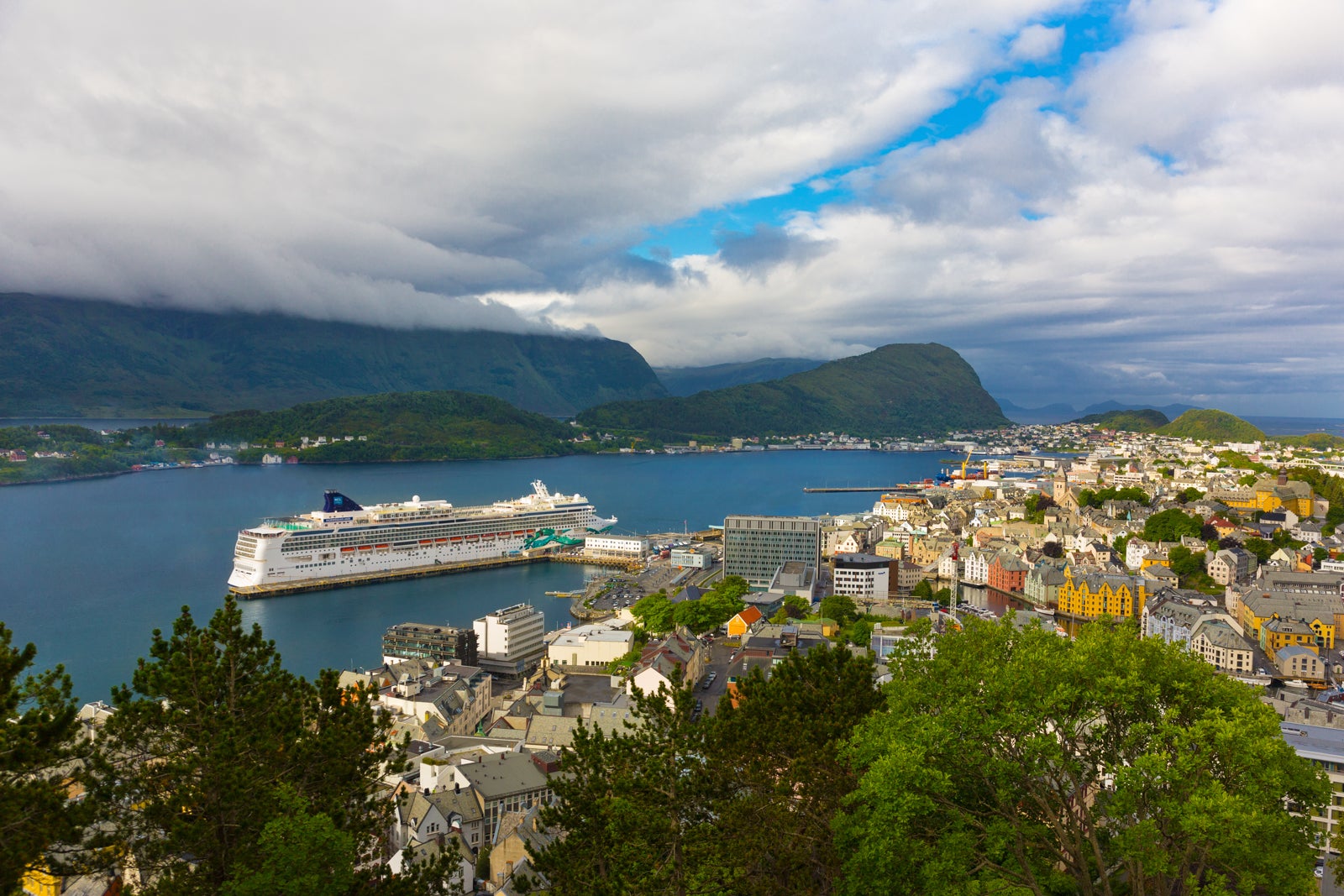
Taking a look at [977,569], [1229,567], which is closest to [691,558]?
[977,569]

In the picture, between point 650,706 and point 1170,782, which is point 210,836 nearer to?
point 650,706

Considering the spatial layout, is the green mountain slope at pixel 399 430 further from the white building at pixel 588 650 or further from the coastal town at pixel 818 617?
the white building at pixel 588 650

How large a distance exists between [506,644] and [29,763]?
556 inches

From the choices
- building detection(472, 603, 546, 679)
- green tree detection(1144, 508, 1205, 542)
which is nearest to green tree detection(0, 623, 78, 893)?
building detection(472, 603, 546, 679)

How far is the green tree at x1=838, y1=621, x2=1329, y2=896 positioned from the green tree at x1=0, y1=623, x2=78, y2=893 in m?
3.57

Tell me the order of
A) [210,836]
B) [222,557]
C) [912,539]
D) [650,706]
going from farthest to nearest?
[912,539]
[222,557]
[650,706]
[210,836]

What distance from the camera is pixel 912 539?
29.9 m

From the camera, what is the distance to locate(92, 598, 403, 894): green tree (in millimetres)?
3629

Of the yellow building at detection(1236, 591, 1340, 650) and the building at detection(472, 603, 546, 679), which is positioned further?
the building at detection(472, 603, 546, 679)

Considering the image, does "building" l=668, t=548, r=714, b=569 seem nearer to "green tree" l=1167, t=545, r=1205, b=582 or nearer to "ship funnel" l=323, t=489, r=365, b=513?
"ship funnel" l=323, t=489, r=365, b=513

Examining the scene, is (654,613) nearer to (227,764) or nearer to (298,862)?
(227,764)

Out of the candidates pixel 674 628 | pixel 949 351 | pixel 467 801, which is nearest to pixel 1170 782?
pixel 467 801

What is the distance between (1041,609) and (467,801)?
17.3 meters

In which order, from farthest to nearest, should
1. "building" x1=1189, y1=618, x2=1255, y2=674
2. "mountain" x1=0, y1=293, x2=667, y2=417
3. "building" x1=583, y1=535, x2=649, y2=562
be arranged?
"mountain" x1=0, y1=293, x2=667, y2=417 → "building" x1=583, y1=535, x2=649, y2=562 → "building" x1=1189, y1=618, x2=1255, y2=674
